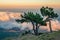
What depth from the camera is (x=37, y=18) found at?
1812 cm

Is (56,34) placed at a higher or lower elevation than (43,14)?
lower

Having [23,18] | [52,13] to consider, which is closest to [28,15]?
[23,18]

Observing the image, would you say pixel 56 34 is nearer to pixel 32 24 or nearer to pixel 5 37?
pixel 32 24

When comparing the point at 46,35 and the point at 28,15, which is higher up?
the point at 28,15

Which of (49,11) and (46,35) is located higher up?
→ (49,11)

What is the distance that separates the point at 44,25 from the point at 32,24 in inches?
28.9

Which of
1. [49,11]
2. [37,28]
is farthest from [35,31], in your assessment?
[49,11]

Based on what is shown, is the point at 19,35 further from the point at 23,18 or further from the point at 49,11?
the point at 49,11

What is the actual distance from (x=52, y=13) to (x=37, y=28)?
1.35 metres

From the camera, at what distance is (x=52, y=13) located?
60.4ft

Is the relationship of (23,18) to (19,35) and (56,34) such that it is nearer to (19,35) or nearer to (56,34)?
(19,35)

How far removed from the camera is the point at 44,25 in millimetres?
18109

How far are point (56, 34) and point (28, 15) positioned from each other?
2.07 m

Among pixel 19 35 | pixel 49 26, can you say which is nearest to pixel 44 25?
pixel 49 26
